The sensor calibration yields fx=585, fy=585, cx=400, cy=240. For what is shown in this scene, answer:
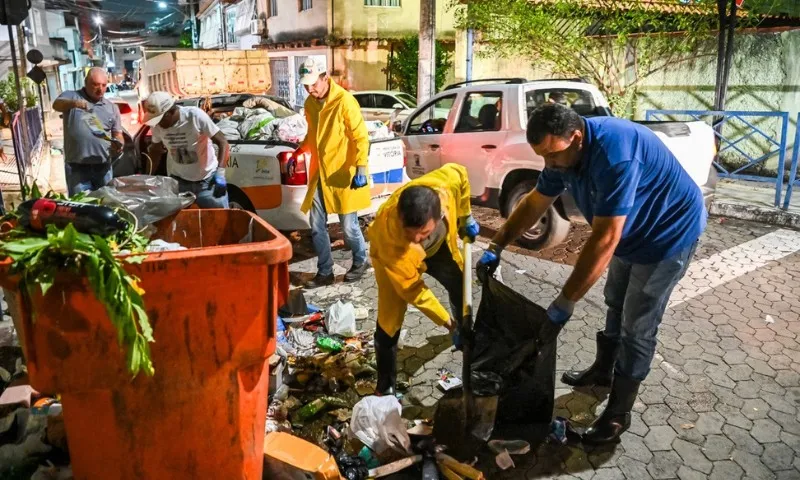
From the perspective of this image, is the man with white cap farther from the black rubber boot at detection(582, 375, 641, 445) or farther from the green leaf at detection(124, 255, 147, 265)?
the black rubber boot at detection(582, 375, 641, 445)

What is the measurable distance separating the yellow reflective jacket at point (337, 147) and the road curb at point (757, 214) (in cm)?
513

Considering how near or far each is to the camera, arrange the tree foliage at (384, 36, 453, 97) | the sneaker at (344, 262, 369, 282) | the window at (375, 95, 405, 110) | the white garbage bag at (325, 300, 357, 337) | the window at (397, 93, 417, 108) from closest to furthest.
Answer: the white garbage bag at (325, 300, 357, 337), the sneaker at (344, 262, 369, 282), the window at (397, 93, 417, 108), the window at (375, 95, 405, 110), the tree foliage at (384, 36, 453, 97)

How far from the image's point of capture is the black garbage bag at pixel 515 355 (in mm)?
2961

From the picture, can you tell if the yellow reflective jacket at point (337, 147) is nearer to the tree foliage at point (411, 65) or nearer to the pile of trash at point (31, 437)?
the pile of trash at point (31, 437)

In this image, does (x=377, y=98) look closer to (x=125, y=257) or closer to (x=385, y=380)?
(x=385, y=380)

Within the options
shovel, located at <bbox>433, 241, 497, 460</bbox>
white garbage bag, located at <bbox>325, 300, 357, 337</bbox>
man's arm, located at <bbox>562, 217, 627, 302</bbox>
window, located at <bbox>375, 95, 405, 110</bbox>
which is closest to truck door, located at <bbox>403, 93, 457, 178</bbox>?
white garbage bag, located at <bbox>325, 300, 357, 337</bbox>

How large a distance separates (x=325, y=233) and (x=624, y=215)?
3.16 m

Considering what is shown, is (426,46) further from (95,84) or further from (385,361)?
(385,361)

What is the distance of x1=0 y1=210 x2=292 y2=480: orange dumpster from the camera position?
201cm

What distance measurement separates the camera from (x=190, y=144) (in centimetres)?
527

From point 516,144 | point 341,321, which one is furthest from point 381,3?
point 341,321

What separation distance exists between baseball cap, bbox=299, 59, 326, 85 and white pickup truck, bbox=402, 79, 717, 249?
240cm

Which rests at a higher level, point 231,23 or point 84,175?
point 231,23

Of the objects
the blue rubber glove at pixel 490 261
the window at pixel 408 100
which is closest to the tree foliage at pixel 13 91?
the window at pixel 408 100
